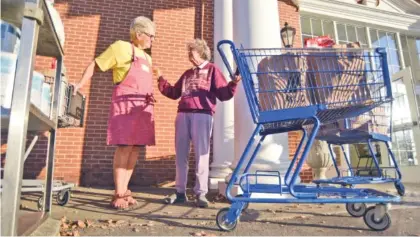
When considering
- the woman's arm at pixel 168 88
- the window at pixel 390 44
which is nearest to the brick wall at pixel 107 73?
the woman's arm at pixel 168 88

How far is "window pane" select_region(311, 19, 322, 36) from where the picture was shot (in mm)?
7457

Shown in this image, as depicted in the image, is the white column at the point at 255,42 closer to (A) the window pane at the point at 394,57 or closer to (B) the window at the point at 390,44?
(B) the window at the point at 390,44

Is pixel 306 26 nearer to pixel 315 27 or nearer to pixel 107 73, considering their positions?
pixel 315 27

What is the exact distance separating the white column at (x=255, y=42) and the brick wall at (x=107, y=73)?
72.0 inches

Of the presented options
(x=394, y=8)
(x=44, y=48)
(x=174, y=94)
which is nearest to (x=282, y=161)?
(x=174, y=94)

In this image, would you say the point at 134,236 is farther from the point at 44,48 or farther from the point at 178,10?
the point at 178,10

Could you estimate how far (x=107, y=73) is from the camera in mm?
5250

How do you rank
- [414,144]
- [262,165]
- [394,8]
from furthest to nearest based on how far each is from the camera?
[394,8] < [414,144] < [262,165]

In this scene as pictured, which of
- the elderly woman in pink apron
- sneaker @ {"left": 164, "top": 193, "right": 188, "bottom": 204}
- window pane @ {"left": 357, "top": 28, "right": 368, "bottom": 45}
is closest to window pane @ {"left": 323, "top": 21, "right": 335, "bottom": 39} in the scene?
window pane @ {"left": 357, "top": 28, "right": 368, "bottom": 45}

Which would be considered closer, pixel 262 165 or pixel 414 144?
pixel 262 165

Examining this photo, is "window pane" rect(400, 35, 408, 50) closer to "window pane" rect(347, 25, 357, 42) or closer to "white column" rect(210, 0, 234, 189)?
"window pane" rect(347, 25, 357, 42)

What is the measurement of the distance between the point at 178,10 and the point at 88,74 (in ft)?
11.3

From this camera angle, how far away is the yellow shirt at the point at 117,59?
2.88 metres

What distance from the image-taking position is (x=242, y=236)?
6.30 ft
